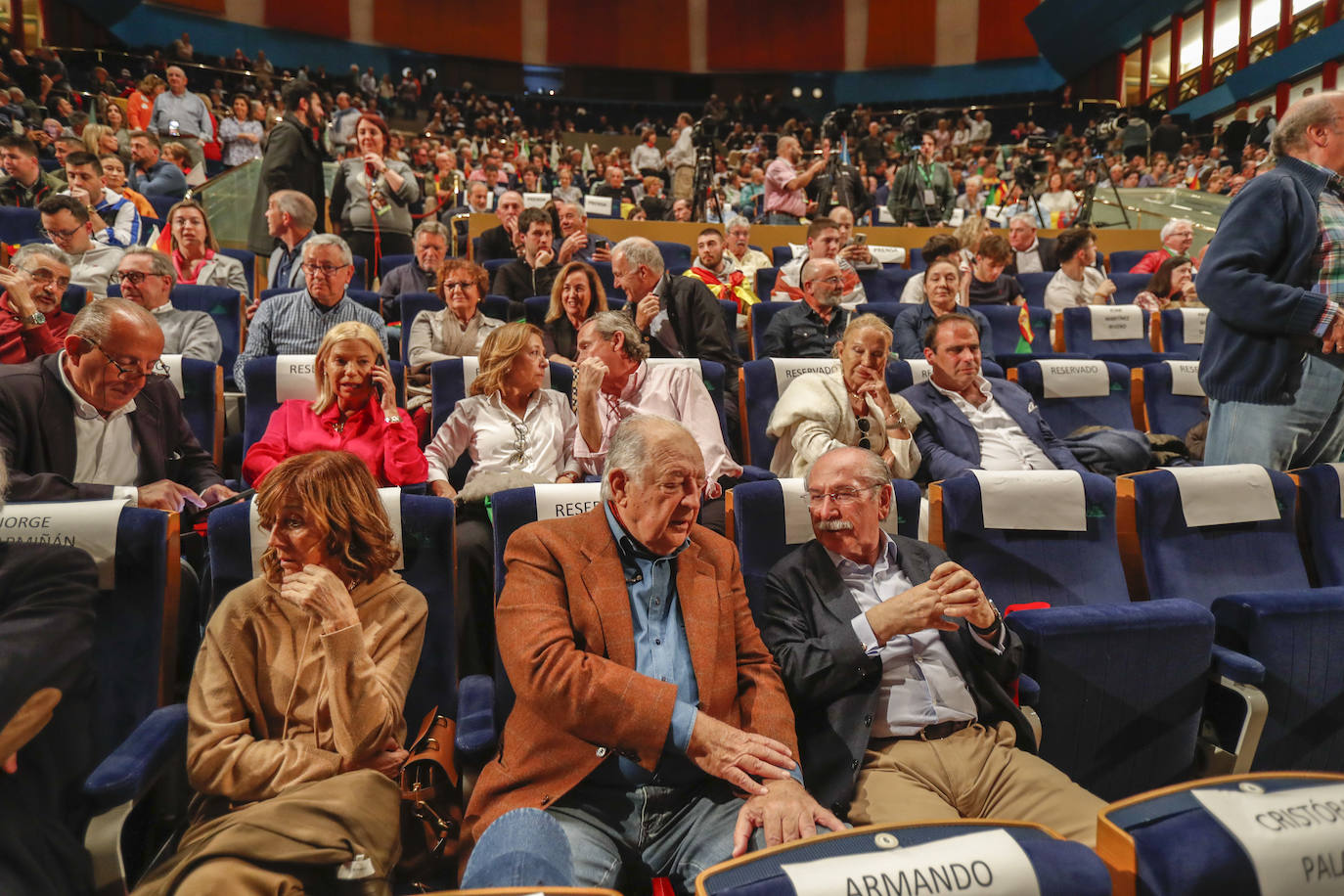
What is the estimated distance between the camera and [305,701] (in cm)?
140

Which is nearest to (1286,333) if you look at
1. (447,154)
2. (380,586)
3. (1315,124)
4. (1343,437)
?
(1343,437)

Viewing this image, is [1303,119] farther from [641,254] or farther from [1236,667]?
[641,254]

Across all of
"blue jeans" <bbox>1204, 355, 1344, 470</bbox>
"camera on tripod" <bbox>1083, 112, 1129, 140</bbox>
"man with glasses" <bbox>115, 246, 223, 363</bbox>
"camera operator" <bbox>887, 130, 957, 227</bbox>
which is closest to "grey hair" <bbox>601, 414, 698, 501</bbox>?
"blue jeans" <bbox>1204, 355, 1344, 470</bbox>

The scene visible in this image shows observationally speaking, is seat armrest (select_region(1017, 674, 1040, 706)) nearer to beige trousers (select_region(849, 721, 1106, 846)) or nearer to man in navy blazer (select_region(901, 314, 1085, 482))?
beige trousers (select_region(849, 721, 1106, 846))

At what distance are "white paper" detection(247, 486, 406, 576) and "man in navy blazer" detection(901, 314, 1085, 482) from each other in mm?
1602

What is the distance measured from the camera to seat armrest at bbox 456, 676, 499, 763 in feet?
4.49

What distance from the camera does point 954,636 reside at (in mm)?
1664

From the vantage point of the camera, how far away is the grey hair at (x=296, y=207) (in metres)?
3.83

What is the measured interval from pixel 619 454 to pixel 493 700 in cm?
50

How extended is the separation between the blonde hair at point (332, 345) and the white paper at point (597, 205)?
501 centimetres

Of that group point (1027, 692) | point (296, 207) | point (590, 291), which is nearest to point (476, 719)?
point (1027, 692)

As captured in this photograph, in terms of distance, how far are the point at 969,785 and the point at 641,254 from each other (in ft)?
7.72

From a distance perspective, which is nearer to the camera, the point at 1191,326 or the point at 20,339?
the point at 20,339

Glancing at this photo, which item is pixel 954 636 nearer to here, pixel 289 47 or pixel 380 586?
pixel 380 586
